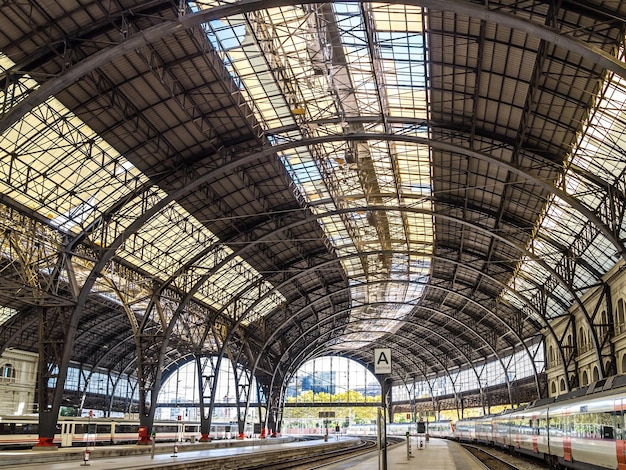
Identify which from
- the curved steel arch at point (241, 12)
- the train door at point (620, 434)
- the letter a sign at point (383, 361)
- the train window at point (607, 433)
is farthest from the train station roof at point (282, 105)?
the letter a sign at point (383, 361)

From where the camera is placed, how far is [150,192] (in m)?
45.4

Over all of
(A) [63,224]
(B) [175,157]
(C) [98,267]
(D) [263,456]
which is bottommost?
(D) [263,456]

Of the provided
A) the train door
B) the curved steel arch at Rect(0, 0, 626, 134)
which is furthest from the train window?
the curved steel arch at Rect(0, 0, 626, 134)

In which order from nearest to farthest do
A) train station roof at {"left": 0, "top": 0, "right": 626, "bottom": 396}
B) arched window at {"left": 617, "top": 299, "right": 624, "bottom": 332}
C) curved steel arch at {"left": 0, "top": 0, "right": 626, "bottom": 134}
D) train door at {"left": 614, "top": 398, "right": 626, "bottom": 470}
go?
train door at {"left": 614, "top": 398, "right": 626, "bottom": 470}, curved steel arch at {"left": 0, "top": 0, "right": 626, "bottom": 134}, train station roof at {"left": 0, "top": 0, "right": 626, "bottom": 396}, arched window at {"left": 617, "top": 299, "right": 624, "bottom": 332}

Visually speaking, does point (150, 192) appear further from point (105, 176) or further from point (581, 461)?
point (581, 461)

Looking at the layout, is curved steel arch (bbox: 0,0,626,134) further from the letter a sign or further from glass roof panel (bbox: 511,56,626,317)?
the letter a sign

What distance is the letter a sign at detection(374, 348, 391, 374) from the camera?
17.6 meters

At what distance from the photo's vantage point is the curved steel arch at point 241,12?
23.5 metres

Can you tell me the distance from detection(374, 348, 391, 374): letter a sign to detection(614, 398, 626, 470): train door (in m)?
7.85

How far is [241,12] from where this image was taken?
82.6ft

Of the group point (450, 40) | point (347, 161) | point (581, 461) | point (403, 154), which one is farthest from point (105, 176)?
point (581, 461)

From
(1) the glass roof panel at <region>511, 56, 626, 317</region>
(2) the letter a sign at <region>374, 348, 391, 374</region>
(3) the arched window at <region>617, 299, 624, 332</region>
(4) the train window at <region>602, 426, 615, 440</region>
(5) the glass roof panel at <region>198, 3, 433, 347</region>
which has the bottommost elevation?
(4) the train window at <region>602, 426, 615, 440</region>

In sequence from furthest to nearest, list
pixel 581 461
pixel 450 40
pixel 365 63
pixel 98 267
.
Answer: pixel 98 267, pixel 365 63, pixel 450 40, pixel 581 461

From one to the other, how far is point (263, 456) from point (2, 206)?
25.4 meters
